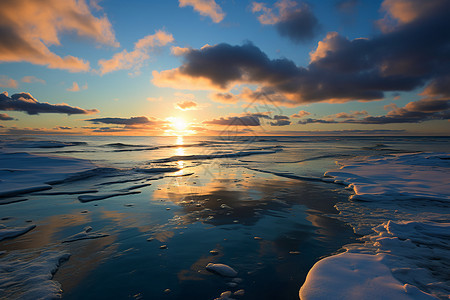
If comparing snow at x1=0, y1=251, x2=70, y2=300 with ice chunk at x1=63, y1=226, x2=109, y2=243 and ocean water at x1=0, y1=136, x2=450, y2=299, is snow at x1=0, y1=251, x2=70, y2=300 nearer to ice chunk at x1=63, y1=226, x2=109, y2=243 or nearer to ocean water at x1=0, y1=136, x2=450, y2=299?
ocean water at x1=0, y1=136, x2=450, y2=299

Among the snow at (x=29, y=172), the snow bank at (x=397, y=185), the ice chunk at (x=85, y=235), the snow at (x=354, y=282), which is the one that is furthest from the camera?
the snow at (x=29, y=172)

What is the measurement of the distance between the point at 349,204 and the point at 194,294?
18.0 ft

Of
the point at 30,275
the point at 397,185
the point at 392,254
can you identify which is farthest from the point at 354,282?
the point at 397,185

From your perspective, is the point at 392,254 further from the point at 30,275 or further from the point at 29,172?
the point at 29,172

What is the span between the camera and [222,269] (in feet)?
9.91

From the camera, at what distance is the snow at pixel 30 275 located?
2.54 metres

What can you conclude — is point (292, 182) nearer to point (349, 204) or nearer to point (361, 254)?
point (349, 204)

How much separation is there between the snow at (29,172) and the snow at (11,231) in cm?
381

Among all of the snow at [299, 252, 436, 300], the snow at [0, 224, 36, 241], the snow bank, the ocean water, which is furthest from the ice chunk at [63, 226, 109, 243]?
the snow bank

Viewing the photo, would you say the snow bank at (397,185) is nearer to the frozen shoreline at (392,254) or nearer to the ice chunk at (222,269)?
the frozen shoreline at (392,254)

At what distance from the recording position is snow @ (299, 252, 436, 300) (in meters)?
2.51

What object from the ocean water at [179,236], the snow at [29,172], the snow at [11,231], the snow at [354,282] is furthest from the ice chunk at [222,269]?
the snow at [29,172]

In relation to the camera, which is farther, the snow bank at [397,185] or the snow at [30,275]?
the snow bank at [397,185]

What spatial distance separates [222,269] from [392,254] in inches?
116
